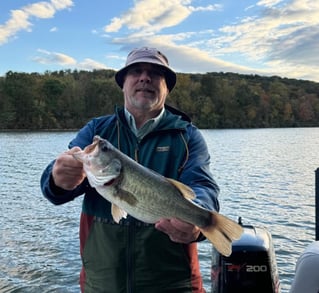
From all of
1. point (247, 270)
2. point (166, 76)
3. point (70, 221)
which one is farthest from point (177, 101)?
point (166, 76)

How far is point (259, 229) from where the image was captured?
4785 millimetres

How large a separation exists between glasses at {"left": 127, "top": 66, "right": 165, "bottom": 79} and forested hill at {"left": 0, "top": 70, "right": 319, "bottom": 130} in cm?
8326

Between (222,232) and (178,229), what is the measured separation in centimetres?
28

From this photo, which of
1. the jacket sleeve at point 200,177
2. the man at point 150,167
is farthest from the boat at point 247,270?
the jacket sleeve at point 200,177

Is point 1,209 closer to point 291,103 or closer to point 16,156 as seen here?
point 16,156

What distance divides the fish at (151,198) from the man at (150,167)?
77 mm

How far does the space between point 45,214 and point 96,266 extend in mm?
12593

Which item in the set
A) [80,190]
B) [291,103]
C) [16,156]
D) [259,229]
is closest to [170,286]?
[80,190]

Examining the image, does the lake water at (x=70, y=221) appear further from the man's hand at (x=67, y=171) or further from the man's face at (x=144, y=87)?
the man's hand at (x=67, y=171)

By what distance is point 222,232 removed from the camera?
8.91 feet

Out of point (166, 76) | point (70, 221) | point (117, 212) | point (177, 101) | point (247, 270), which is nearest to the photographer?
point (117, 212)

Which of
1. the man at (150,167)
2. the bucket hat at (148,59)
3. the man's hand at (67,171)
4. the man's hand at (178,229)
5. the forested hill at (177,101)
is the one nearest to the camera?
the man's hand at (178,229)

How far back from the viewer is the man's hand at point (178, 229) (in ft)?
8.79

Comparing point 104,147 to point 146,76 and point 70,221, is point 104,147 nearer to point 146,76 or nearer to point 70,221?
point 146,76
